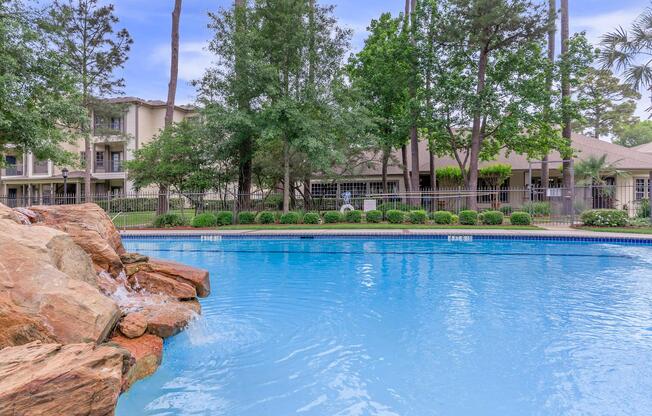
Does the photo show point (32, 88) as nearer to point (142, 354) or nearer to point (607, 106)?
point (142, 354)

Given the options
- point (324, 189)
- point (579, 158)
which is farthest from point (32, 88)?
point (579, 158)

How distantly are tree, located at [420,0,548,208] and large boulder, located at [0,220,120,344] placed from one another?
1604 centimetres

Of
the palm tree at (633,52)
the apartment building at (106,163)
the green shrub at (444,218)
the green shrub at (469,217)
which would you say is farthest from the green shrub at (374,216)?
the apartment building at (106,163)

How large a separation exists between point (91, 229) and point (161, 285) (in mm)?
1208

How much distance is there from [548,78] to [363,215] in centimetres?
955

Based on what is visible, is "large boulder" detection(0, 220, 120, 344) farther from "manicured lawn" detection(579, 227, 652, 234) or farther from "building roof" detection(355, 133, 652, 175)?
"building roof" detection(355, 133, 652, 175)

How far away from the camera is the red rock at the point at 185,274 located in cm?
590

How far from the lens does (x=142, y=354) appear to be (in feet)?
12.0

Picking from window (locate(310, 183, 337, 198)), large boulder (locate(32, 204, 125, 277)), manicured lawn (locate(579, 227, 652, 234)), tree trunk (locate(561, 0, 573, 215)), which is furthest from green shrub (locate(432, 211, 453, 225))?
large boulder (locate(32, 204, 125, 277))

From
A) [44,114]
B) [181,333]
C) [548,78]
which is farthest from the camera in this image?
[548,78]

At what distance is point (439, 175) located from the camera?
24062 millimetres

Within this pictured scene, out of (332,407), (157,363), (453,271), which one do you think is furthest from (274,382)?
(453,271)

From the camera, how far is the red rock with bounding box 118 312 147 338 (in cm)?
394

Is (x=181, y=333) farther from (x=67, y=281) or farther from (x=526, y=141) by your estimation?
(x=526, y=141)
